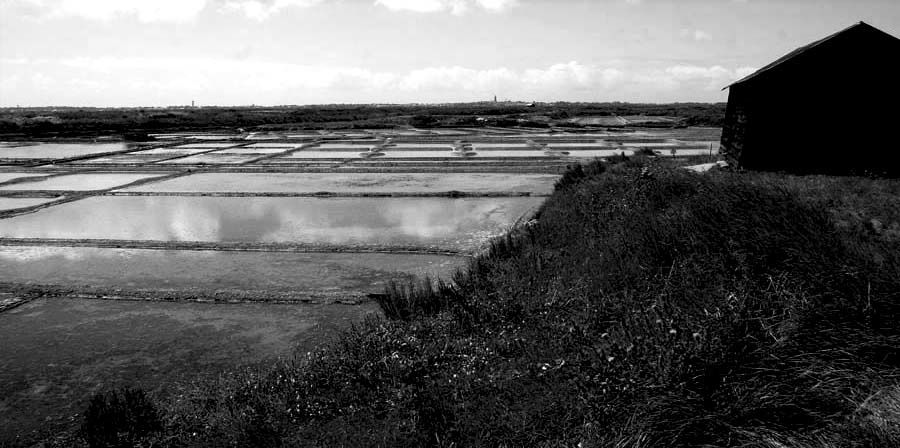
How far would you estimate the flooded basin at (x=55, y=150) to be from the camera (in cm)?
2707

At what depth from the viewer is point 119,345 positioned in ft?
19.4

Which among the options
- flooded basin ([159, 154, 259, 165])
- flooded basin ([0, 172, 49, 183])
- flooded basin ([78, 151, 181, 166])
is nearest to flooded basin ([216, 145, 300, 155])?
flooded basin ([159, 154, 259, 165])

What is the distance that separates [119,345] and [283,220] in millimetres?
6650

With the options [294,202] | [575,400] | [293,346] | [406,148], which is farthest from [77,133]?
[575,400]

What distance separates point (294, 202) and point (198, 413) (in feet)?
35.7

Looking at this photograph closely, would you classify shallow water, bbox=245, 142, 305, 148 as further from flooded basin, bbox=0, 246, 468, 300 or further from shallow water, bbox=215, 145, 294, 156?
flooded basin, bbox=0, 246, 468, 300

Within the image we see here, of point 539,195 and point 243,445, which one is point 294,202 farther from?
point 243,445

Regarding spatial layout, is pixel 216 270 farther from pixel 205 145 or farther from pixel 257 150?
pixel 205 145

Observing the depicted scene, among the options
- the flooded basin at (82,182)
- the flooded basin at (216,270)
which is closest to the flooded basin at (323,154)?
the flooded basin at (82,182)

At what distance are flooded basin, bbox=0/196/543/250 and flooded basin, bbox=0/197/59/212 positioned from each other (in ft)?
3.45

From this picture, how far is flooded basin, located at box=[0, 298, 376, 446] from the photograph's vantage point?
475 centimetres

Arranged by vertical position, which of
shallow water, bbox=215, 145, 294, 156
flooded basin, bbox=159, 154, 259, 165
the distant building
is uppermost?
the distant building

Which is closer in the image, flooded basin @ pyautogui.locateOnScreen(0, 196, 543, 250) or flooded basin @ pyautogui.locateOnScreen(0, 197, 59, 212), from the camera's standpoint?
flooded basin @ pyautogui.locateOnScreen(0, 196, 543, 250)

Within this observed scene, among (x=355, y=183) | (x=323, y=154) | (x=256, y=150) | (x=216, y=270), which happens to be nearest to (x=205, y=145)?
(x=256, y=150)
